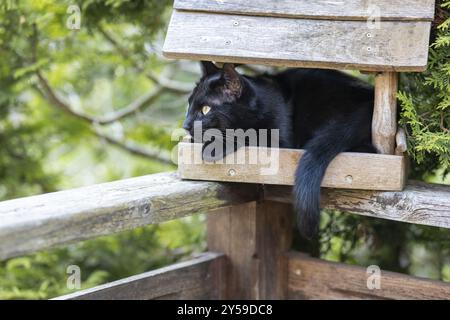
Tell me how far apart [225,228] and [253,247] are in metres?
0.17

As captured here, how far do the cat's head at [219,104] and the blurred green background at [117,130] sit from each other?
66 cm

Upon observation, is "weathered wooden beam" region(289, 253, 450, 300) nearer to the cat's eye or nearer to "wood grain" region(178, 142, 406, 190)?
"wood grain" region(178, 142, 406, 190)

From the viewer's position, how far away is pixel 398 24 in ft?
7.41

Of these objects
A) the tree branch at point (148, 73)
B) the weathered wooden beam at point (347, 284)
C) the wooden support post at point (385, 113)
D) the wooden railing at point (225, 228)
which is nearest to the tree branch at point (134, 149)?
the tree branch at point (148, 73)

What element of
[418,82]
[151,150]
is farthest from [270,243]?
[151,150]

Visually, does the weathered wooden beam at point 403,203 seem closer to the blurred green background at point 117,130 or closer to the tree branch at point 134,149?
the blurred green background at point 117,130

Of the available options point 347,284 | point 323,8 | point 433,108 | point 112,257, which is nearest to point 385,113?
point 433,108

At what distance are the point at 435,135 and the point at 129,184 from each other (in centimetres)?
112

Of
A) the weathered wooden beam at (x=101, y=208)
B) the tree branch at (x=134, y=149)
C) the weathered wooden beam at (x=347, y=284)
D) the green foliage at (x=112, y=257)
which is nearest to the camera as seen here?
the weathered wooden beam at (x=101, y=208)

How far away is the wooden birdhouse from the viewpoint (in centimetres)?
222

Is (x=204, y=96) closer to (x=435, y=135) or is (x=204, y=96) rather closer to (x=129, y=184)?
(x=129, y=184)

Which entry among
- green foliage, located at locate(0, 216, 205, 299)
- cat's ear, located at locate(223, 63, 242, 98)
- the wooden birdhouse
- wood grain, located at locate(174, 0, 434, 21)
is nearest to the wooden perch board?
the wooden birdhouse

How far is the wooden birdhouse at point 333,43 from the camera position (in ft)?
7.29

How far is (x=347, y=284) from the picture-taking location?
113 inches
